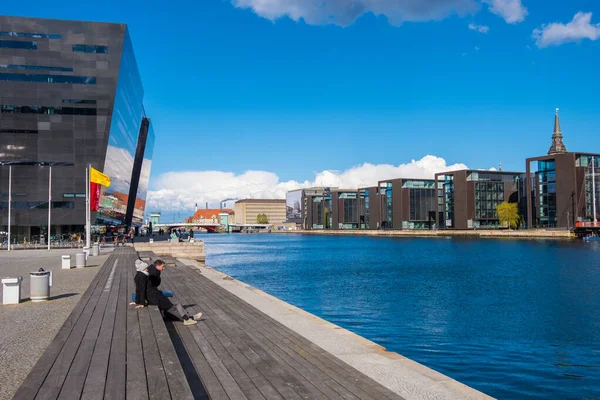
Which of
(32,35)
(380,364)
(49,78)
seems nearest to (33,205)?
(49,78)

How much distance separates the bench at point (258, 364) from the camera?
331 inches

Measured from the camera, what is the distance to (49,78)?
7700cm

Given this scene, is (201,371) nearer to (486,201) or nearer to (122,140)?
(122,140)

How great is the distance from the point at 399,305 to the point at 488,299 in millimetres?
6127

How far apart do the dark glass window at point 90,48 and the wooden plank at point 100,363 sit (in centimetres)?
7342

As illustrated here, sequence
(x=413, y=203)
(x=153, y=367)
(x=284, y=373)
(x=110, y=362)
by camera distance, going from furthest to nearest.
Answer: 1. (x=413, y=203)
2. (x=284, y=373)
3. (x=110, y=362)
4. (x=153, y=367)

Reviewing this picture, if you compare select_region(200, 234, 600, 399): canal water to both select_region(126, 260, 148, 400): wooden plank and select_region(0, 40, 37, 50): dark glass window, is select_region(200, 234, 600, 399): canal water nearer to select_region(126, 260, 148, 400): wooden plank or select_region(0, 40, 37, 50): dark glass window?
select_region(126, 260, 148, 400): wooden plank

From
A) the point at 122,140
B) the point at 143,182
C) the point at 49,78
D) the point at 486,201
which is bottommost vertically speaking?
the point at 486,201

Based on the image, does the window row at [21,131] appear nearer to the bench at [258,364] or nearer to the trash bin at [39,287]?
the trash bin at [39,287]

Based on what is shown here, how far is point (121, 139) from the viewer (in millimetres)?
88875

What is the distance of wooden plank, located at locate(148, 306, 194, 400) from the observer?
7.15m

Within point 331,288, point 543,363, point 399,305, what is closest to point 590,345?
point 543,363

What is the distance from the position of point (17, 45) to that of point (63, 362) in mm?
81321

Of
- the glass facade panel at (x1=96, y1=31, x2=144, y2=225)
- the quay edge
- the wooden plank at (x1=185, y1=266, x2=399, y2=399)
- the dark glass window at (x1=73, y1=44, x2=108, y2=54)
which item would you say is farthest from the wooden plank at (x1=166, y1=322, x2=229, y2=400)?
the dark glass window at (x1=73, y1=44, x2=108, y2=54)
